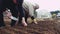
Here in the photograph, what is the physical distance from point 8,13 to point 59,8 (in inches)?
135

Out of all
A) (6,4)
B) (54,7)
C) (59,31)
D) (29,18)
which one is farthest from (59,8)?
(6,4)

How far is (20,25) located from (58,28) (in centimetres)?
60

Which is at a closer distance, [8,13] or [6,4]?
[6,4]

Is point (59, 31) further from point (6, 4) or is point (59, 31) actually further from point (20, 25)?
point (6, 4)

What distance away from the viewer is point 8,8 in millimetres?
2754

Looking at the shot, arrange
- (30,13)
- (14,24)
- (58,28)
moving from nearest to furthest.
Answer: (14,24), (58,28), (30,13)

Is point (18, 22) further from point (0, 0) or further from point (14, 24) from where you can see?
point (0, 0)

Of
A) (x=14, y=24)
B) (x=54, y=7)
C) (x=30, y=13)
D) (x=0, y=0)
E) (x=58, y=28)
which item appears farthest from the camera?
(x=54, y=7)

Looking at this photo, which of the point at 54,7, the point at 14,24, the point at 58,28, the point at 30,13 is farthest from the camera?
the point at 54,7

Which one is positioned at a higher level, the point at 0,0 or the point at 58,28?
the point at 0,0

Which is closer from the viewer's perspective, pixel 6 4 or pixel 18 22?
pixel 6 4

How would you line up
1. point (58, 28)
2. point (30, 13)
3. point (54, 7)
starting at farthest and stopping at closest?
point (54, 7) < point (30, 13) < point (58, 28)

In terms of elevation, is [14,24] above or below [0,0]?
below

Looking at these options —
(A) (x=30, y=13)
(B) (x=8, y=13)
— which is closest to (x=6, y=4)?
(B) (x=8, y=13)
